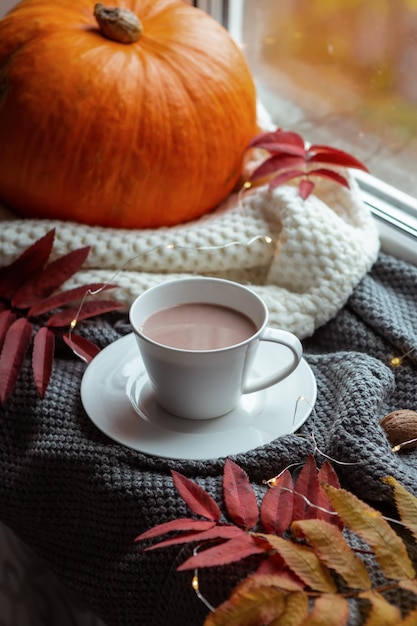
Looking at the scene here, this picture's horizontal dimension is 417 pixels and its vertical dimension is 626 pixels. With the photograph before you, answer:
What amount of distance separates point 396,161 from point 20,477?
2.49 ft

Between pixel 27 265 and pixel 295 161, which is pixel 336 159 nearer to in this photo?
pixel 295 161

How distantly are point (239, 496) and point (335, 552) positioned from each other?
12 centimetres

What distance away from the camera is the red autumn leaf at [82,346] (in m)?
0.83

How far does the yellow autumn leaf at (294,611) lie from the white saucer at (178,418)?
183 mm

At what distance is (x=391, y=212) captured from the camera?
43.3 inches

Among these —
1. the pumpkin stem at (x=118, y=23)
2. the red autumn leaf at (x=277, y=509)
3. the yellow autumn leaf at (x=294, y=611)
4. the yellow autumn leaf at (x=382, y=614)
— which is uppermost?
the pumpkin stem at (x=118, y=23)

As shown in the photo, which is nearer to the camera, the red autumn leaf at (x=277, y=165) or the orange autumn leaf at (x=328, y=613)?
the orange autumn leaf at (x=328, y=613)

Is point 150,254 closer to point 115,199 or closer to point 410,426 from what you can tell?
point 115,199

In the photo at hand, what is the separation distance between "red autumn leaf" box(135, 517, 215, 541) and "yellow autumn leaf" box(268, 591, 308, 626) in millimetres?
107

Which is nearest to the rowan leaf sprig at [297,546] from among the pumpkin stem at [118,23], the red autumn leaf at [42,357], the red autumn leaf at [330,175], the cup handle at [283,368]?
the cup handle at [283,368]

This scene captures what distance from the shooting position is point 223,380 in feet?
2.33

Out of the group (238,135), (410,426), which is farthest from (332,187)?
(410,426)

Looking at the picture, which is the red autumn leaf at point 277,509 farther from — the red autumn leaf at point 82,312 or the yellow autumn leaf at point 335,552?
the red autumn leaf at point 82,312

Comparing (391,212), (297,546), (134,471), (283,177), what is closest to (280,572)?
(297,546)
